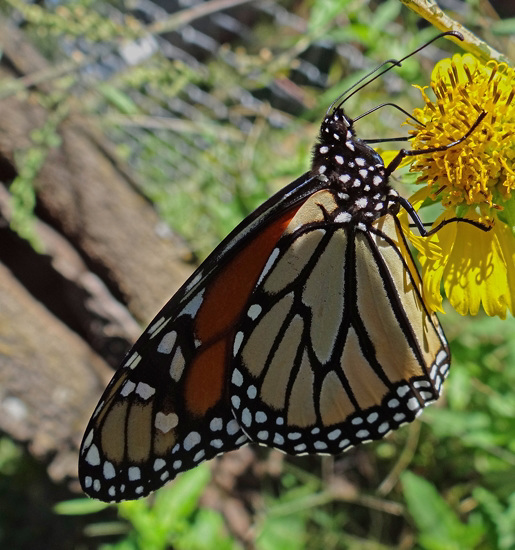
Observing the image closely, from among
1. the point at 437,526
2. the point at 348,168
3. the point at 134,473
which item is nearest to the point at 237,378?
the point at 134,473

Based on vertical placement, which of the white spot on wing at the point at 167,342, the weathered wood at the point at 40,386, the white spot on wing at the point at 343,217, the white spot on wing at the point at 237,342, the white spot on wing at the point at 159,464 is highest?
the white spot on wing at the point at 343,217

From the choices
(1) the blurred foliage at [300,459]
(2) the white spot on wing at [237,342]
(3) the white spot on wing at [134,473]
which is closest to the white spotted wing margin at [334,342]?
(2) the white spot on wing at [237,342]

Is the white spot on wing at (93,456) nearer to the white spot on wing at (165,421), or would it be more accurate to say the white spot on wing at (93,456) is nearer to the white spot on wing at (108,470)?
the white spot on wing at (108,470)

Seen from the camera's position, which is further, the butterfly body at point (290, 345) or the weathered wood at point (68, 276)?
the weathered wood at point (68, 276)

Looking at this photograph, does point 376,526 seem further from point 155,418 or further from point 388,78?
point 388,78

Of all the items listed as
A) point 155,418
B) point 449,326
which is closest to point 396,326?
point 155,418

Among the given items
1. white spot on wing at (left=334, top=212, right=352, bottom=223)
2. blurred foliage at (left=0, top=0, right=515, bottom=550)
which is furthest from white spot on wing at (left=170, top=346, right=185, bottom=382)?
blurred foliage at (left=0, top=0, right=515, bottom=550)

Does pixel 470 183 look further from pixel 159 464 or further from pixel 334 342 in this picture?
pixel 159 464
